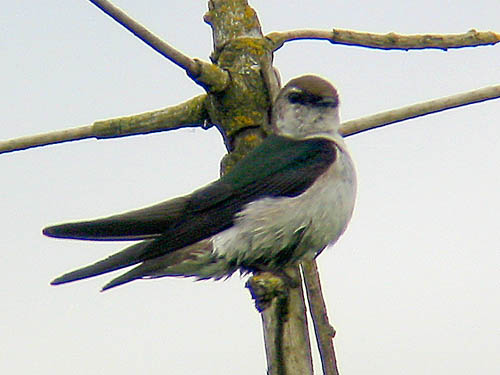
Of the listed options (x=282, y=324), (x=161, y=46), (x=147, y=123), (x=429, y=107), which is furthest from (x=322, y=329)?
(x=147, y=123)

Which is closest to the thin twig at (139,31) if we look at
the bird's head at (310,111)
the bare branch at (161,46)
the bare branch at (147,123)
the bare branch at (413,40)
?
the bare branch at (161,46)

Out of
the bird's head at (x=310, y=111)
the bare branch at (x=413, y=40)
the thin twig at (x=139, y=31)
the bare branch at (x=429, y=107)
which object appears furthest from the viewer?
the bird's head at (x=310, y=111)

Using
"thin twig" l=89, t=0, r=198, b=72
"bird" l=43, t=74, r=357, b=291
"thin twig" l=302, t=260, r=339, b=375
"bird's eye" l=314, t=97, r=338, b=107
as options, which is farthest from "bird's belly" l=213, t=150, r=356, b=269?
"thin twig" l=89, t=0, r=198, b=72

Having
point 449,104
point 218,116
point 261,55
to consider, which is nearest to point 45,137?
point 218,116

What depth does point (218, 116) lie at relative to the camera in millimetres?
4117

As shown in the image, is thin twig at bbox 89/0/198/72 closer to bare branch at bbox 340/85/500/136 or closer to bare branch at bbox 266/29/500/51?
bare branch at bbox 340/85/500/136

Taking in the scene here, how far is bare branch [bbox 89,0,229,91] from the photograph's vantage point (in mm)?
3514

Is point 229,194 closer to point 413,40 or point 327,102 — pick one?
point 327,102

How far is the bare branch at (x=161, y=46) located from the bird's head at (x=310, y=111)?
72 cm

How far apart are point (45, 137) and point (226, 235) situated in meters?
0.85

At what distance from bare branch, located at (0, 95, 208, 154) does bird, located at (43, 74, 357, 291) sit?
0.29m

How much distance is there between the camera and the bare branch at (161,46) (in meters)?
3.51

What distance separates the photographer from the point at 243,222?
4.12m

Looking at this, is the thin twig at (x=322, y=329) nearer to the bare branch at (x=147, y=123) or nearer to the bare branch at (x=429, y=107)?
the bare branch at (x=429, y=107)
